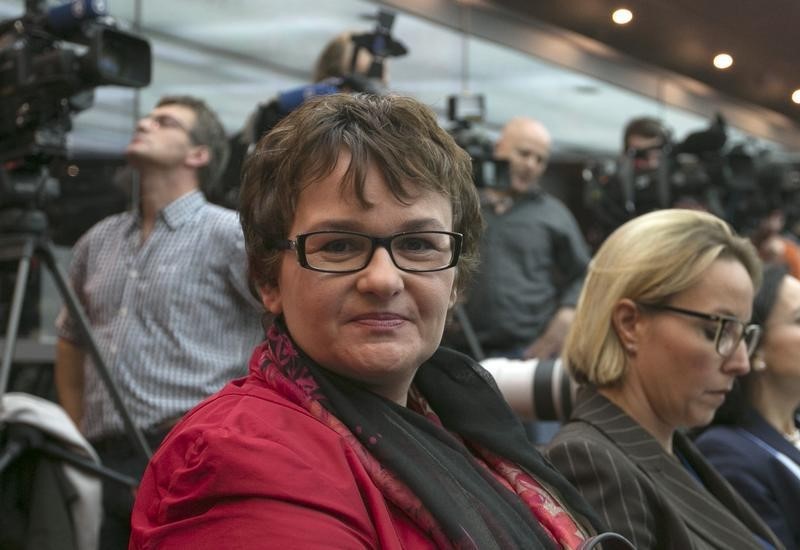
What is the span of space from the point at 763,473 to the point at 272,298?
117 centimetres

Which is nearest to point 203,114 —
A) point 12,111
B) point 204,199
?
point 204,199

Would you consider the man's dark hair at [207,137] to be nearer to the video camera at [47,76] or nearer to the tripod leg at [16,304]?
the video camera at [47,76]

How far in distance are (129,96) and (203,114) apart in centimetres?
110

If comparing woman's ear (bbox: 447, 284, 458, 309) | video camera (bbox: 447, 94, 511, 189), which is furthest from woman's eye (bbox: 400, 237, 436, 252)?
video camera (bbox: 447, 94, 511, 189)

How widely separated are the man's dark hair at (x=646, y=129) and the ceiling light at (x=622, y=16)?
1749mm

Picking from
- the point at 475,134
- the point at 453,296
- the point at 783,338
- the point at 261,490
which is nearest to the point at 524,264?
the point at 475,134

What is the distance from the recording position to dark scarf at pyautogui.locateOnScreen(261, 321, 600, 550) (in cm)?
103

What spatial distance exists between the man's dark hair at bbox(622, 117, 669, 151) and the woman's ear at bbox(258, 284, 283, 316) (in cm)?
251

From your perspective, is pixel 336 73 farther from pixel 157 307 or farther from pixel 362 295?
pixel 362 295

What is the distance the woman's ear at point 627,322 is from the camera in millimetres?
1816

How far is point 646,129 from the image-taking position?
379 cm

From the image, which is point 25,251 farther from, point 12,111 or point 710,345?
point 710,345

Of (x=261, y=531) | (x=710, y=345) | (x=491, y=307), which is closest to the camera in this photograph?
(x=261, y=531)

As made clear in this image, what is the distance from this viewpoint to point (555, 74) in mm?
3697
